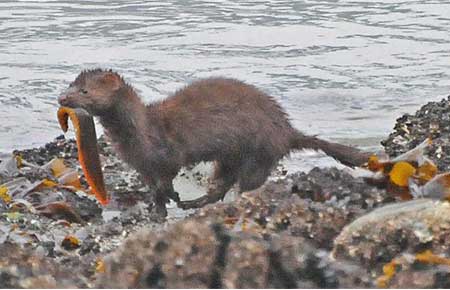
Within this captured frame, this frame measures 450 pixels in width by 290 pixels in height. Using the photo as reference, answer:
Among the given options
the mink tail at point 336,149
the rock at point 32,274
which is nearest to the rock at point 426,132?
the mink tail at point 336,149

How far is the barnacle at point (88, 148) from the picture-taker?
22.4ft

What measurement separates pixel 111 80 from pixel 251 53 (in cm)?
616

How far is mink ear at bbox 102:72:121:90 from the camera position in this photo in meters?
6.70

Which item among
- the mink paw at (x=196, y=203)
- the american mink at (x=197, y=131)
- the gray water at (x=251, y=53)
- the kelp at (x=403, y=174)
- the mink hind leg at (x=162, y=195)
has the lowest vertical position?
the gray water at (x=251, y=53)

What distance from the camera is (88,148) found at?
6.91m

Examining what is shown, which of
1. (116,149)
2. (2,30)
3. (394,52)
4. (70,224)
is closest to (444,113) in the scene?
(116,149)

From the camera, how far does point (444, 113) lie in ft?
26.4

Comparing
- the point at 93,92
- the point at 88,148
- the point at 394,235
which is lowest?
the point at 88,148

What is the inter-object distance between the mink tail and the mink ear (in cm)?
122

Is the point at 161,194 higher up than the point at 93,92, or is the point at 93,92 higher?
the point at 93,92

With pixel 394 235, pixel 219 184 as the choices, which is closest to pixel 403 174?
pixel 394 235

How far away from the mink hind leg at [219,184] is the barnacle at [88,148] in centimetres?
53

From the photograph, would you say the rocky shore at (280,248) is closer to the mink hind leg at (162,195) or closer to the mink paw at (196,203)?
the mink hind leg at (162,195)

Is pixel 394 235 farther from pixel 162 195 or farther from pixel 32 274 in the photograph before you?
pixel 162 195
